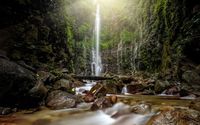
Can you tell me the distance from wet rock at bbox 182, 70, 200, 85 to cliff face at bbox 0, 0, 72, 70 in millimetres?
7623

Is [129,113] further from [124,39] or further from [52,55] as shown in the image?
[124,39]

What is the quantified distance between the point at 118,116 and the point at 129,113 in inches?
13.9

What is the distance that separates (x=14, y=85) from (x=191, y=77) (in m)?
8.26

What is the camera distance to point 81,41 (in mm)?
28203

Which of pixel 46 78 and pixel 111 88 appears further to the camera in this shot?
pixel 111 88

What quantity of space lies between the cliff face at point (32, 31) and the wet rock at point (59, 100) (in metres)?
3.25

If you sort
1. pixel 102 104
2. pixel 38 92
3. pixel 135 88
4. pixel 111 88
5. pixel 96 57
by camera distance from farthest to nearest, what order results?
pixel 96 57, pixel 135 88, pixel 111 88, pixel 38 92, pixel 102 104

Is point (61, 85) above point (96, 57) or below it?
below

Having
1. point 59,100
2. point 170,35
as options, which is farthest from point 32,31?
point 170,35

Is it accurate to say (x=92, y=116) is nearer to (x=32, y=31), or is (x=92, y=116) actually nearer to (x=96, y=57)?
(x=32, y=31)

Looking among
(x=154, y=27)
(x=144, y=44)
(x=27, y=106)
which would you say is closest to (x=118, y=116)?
(x=27, y=106)

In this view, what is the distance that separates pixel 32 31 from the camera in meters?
11.8

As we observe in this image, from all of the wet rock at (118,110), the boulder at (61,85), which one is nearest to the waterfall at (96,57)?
the boulder at (61,85)

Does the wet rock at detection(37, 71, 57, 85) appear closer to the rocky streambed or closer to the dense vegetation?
the rocky streambed
